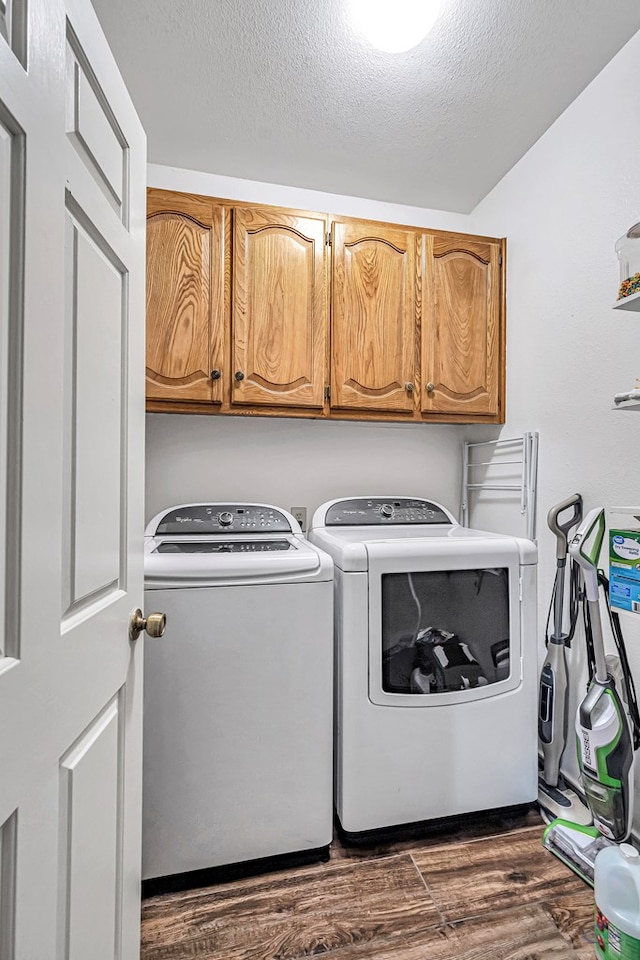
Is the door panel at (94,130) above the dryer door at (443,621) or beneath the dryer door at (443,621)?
above

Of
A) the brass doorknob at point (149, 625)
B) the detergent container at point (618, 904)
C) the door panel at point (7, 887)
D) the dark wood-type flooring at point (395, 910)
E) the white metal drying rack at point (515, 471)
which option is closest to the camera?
the door panel at point (7, 887)

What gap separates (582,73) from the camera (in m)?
1.68

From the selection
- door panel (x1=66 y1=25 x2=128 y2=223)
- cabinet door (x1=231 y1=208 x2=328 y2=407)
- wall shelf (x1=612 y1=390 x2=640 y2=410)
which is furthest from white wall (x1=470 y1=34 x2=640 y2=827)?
door panel (x1=66 y1=25 x2=128 y2=223)

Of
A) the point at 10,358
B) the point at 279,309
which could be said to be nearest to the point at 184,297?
the point at 279,309

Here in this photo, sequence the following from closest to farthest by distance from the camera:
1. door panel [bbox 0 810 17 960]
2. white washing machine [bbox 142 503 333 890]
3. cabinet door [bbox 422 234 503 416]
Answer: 1. door panel [bbox 0 810 17 960]
2. white washing machine [bbox 142 503 333 890]
3. cabinet door [bbox 422 234 503 416]

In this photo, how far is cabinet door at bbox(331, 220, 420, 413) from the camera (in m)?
2.06

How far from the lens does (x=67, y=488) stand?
0.72 meters

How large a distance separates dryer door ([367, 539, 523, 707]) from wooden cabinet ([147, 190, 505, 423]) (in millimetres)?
723

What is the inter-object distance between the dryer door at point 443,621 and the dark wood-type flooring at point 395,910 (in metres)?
0.47

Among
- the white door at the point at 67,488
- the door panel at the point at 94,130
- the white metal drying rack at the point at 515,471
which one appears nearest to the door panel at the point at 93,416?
the white door at the point at 67,488

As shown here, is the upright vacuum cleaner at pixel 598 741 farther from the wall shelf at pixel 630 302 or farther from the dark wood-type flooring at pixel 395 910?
the wall shelf at pixel 630 302

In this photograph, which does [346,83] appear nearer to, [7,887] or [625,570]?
[625,570]

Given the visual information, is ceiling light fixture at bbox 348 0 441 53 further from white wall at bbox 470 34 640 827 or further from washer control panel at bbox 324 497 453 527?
washer control panel at bbox 324 497 453 527

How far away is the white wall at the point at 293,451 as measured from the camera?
2201 mm
